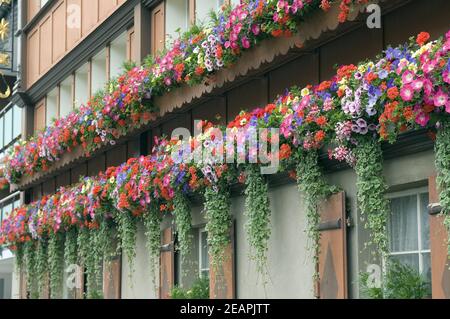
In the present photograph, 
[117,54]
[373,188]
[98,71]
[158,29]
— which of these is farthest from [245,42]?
[98,71]

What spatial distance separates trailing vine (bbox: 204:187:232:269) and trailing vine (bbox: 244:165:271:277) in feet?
2.69

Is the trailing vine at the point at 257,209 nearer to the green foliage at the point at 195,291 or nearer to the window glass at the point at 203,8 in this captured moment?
the green foliage at the point at 195,291

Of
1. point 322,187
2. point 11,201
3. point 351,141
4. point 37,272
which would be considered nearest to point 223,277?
point 322,187

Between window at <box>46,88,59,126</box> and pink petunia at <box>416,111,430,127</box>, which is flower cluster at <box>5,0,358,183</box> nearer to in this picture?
pink petunia at <box>416,111,430,127</box>

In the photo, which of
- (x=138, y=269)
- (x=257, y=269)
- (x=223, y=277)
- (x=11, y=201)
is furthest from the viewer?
(x=11, y=201)

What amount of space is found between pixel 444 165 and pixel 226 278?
516 cm

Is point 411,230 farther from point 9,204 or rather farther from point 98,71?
point 9,204

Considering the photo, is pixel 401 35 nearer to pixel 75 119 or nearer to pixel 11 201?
pixel 75 119

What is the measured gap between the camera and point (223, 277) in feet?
43.4

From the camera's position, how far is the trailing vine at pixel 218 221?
1257 centimetres

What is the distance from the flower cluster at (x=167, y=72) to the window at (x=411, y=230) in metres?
2.01

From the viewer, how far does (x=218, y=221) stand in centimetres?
1267

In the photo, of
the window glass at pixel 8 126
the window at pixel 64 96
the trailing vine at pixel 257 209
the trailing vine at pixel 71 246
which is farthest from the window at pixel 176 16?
the window glass at pixel 8 126

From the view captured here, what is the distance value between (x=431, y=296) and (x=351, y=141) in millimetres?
1640
